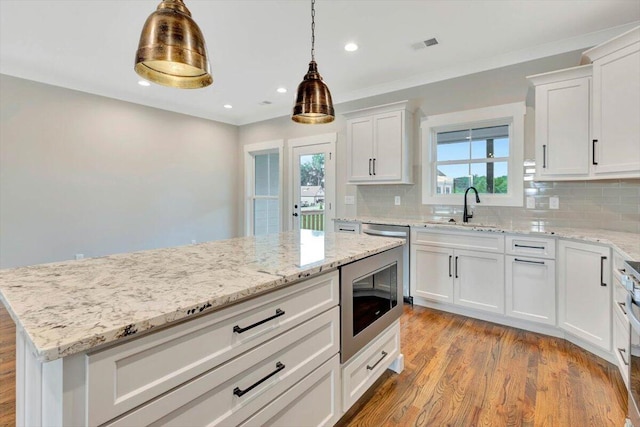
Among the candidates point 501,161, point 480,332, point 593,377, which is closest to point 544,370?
point 593,377

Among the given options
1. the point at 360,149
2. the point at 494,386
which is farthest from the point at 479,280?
the point at 360,149

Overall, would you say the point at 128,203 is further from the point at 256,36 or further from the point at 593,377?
the point at 593,377

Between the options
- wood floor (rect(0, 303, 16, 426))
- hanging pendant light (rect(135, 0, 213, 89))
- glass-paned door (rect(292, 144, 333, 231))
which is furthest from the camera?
glass-paned door (rect(292, 144, 333, 231))

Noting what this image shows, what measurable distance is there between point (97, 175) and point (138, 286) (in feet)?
13.2

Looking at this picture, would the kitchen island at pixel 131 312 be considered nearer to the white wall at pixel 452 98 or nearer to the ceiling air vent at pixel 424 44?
the ceiling air vent at pixel 424 44

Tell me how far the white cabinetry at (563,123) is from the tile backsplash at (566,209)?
32cm

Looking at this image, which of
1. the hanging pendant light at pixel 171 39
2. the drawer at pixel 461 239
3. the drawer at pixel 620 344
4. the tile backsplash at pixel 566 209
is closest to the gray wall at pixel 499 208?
the tile backsplash at pixel 566 209

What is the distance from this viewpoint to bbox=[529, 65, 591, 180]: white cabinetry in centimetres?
271

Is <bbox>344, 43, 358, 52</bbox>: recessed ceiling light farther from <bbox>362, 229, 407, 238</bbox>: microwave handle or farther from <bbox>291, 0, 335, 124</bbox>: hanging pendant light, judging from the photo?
<bbox>362, 229, 407, 238</bbox>: microwave handle

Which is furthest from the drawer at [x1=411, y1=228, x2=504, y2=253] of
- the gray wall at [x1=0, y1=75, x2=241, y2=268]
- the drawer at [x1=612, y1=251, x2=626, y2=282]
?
the gray wall at [x1=0, y1=75, x2=241, y2=268]

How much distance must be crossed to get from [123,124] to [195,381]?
4.66m

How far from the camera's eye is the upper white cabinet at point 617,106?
2344mm

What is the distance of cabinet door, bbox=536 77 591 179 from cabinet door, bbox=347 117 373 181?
1.75 m

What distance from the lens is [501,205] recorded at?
340cm
